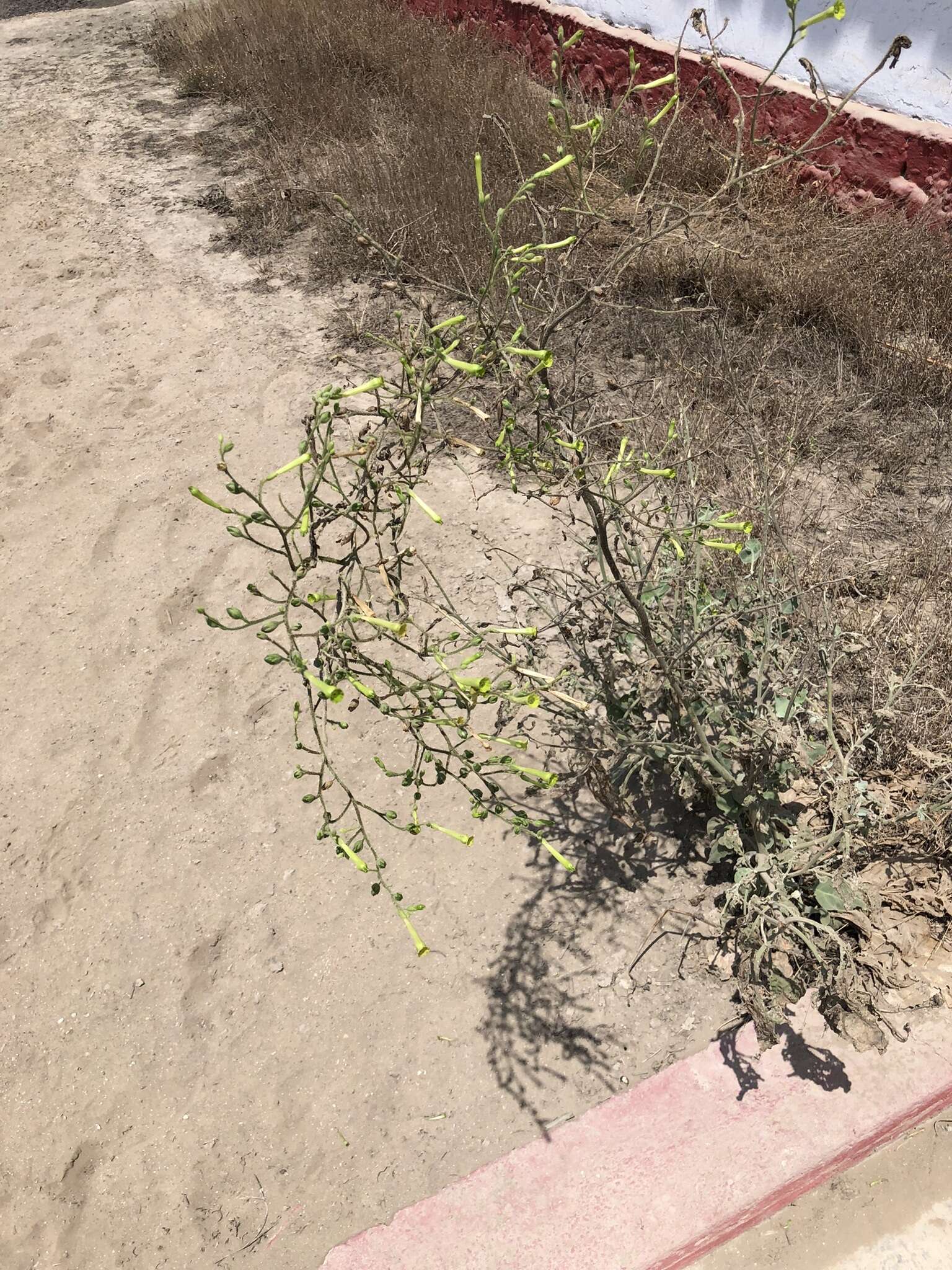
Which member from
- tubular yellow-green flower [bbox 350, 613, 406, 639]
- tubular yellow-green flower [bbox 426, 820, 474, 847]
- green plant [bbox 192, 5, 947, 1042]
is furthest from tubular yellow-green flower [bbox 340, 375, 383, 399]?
tubular yellow-green flower [bbox 426, 820, 474, 847]

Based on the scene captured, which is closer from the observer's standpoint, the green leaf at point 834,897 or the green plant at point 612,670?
the green plant at point 612,670

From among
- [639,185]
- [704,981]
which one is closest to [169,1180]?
[704,981]

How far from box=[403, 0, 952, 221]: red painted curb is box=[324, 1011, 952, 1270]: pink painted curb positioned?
328 centimetres

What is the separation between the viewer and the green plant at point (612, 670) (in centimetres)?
157

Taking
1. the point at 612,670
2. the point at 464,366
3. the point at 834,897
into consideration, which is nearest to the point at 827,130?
the point at 612,670

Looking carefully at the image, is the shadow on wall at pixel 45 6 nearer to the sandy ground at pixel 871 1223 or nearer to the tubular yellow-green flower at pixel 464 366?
the tubular yellow-green flower at pixel 464 366

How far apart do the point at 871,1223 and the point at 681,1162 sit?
1.37ft

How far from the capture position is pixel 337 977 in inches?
94.0

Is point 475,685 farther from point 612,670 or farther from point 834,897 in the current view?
point 834,897

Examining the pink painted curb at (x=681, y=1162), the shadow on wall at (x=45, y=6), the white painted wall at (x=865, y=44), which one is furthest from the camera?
the shadow on wall at (x=45, y=6)

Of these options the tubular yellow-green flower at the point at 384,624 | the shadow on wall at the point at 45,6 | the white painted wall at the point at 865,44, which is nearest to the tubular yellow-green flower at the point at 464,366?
the tubular yellow-green flower at the point at 384,624

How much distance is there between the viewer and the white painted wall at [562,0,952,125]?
14.4 ft

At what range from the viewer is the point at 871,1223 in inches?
78.7

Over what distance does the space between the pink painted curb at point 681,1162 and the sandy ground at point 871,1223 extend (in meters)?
0.04
